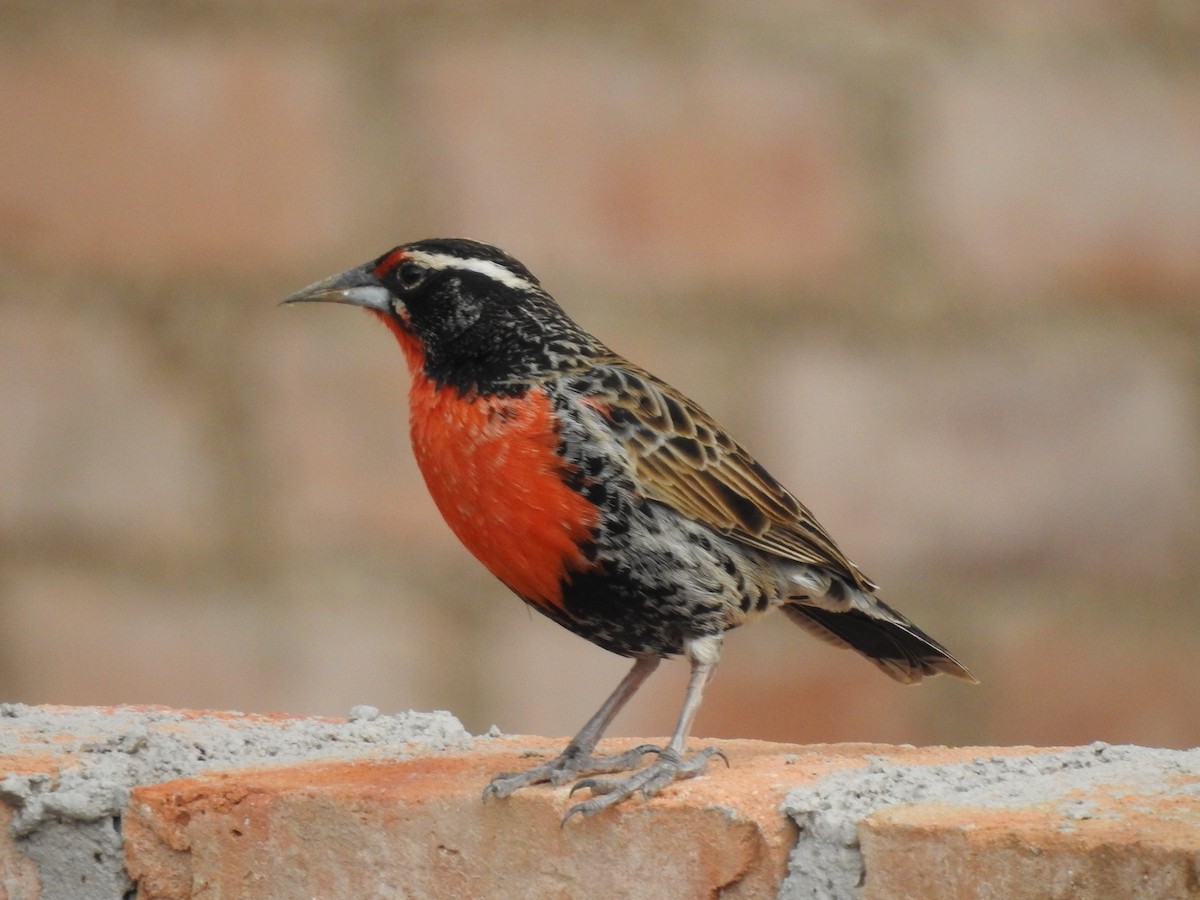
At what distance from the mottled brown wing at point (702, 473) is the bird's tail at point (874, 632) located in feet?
0.19

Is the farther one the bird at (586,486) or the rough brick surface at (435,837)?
the bird at (586,486)

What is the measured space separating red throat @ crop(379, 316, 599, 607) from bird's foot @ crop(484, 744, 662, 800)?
275 millimetres

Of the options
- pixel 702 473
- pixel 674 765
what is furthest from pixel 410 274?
pixel 674 765

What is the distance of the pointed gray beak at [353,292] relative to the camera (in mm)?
3053

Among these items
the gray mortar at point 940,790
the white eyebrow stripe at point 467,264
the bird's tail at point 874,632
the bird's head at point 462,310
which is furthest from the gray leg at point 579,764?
the white eyebrow stripe at point 467,264

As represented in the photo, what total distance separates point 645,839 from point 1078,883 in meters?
0.56

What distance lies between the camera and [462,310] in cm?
300

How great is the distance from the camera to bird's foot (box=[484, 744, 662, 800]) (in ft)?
7.89

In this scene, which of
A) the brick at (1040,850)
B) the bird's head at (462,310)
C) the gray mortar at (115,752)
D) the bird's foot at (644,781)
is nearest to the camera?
the brick at (1040,850)

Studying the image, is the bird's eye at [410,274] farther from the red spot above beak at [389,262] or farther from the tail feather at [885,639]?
the tail feather at [885,639]

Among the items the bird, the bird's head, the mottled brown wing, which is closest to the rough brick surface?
the bird

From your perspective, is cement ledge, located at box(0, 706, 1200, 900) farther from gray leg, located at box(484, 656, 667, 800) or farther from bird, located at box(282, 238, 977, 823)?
bird, located at box(282, 238, 977, 823)

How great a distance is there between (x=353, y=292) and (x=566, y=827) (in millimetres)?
1092

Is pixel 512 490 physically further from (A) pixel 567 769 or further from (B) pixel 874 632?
(B) pixel 874 632
